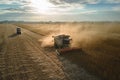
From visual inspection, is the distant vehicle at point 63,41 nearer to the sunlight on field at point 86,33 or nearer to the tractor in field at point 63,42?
the tractor in field at point 63,42

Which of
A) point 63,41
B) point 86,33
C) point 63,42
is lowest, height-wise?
point 86,33

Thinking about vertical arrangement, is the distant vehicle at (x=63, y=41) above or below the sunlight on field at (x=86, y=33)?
above

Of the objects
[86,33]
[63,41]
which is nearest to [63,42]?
[63,41]

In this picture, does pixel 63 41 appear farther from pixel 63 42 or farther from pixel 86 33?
pixel 86 33

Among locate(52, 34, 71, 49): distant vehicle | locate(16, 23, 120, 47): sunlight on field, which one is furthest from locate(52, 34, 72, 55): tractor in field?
locate(16, 23, 120, 47): sunlight on field

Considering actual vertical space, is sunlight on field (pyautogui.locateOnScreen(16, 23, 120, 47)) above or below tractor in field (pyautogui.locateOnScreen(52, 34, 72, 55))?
below

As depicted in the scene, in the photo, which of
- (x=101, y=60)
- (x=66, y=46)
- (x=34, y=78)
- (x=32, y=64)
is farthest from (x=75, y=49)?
(x=34, y=78)

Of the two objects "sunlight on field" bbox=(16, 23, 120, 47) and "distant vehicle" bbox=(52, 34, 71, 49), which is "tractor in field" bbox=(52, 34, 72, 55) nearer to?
"distant vehicle" bbox=(52, 34, 71, 49)

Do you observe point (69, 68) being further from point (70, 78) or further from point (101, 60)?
point (101, 60)

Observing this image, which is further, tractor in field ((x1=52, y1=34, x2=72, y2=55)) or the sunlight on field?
the sunlight on field

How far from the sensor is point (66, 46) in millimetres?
25031

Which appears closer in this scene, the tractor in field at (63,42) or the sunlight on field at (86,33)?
the tractor in field at (63,42)

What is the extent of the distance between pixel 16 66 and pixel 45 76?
4.18 meters

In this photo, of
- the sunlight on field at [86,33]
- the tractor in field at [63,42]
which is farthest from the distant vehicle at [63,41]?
the sunlight on field at [86,33]
